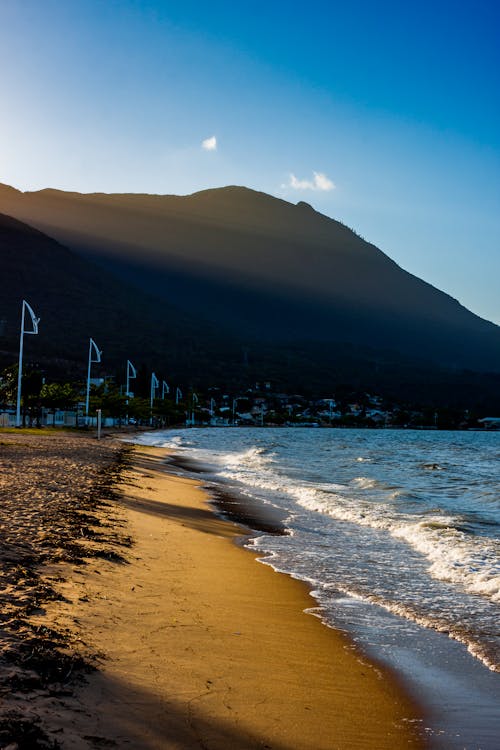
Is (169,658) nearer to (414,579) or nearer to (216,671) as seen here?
(216,671)

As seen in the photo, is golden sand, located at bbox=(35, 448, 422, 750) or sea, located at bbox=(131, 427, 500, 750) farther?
sea, located at bbox=(131, 427, 500, 750)

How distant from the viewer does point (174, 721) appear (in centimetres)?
390

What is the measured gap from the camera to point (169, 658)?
5.00 meters

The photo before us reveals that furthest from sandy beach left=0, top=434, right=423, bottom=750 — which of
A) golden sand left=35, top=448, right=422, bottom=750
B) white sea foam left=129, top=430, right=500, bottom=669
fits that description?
white sea foam left=129, top=430, right=500, bottom=669

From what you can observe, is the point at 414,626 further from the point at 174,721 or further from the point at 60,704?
the point at 60,704

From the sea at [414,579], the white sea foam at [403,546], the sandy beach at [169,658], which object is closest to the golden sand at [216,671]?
the sandy beach at [169,658]

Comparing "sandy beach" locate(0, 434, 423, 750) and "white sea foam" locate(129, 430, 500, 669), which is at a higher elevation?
"sandy beach" locate(0, 434, 423, 750)

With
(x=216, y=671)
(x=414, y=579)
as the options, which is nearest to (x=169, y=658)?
(x=216, y=671)

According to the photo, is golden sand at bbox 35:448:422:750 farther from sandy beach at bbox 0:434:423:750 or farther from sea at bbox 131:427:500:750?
sea at bbox 131:427:500:750

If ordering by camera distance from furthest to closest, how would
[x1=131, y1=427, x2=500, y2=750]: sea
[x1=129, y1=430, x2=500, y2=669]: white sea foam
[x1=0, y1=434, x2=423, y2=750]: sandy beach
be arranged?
[x1=129, y1=430, x2=500, y2=669]: white sea foam, [x1=131, y1=427, x2=500, y2=750]: sea, [x1=0, y1=434, x2=423, y2=750]: sandy beach

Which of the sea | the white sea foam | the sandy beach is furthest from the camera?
the white sea foam

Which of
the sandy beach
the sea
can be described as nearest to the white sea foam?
the sea

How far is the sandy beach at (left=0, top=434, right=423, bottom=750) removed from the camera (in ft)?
12.5

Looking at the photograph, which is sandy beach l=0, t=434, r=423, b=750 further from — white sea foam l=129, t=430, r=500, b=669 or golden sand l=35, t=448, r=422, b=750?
white sea foam l=129, t=430, r=500, b=669
